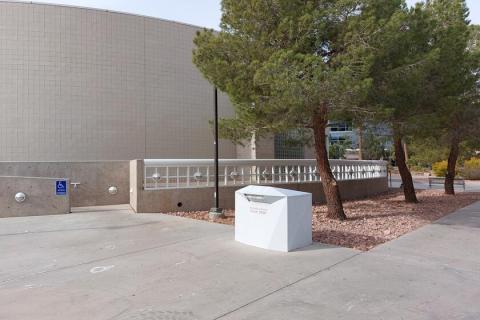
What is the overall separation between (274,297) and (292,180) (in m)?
10.7

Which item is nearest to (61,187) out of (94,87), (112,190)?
(112,190)

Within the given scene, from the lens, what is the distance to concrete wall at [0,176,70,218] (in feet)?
37.7

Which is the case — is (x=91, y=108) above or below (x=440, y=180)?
above

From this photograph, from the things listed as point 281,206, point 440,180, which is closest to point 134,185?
point 281,206

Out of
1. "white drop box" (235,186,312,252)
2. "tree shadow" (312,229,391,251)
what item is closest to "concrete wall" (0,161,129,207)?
"white drop box" (235,186,312,252)

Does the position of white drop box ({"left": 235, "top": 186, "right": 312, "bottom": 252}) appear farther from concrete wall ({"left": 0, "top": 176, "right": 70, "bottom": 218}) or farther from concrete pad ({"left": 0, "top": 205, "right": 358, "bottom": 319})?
concrete wall ({"left": 0, "top": 176, "right": 70, "bottom": 218})

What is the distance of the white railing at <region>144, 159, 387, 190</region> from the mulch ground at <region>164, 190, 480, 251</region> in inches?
46.6

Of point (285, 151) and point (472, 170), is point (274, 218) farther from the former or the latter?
point (472, 170)

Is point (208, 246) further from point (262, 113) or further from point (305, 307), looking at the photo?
point (262, 113)

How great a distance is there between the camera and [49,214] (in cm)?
1179

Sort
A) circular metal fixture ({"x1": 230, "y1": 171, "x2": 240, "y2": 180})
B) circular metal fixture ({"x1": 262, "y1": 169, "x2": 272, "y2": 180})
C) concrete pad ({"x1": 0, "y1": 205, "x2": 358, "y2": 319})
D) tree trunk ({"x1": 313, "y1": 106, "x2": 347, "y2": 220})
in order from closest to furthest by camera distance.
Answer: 1. concrete pad ({"x1": 0, "y1": 205, "x2": 358, "y2": 319})
2. tree trunk ({"x1": 313, "y1": 106, "x2": 347, "y2": 220})
3. circular metal fixture ({"x1": 230, "y1": 171, "x2": 240, "y2": 180})
4. circular metal fixture ({"x1": 262, "y1": 169, "x2": 272, "y2": 180})

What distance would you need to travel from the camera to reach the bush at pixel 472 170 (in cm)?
3478

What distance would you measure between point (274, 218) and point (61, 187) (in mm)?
7559

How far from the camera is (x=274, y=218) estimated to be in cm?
723
